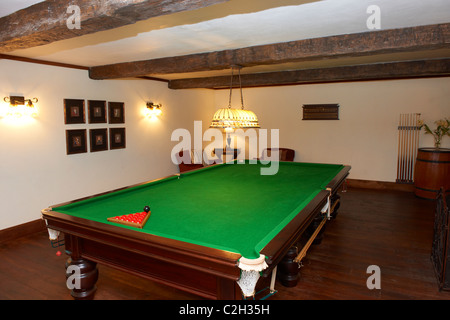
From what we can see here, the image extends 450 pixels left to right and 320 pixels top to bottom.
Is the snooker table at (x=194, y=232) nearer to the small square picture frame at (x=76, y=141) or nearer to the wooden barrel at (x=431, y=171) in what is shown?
the small square picture frame at (x=76, y=141)

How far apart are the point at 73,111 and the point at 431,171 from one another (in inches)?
237

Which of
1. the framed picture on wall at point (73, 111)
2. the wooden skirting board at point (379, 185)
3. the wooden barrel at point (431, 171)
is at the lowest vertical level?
the wooden skirting board at point (379, 185)

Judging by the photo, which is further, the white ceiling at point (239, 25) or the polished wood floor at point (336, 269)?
the polished wood floor at point (336, 269)

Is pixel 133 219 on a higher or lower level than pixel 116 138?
lower

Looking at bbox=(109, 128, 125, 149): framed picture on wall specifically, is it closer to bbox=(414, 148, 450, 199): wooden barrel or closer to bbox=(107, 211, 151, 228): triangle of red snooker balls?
bbox=(107, 211, 151, 228): triangle of red snooker balls

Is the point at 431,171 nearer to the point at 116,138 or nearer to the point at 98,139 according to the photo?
the point at 116,138

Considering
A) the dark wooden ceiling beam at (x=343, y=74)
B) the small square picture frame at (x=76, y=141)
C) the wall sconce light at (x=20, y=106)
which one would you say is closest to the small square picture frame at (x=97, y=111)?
the small square picture frame at (x=76, y=141)

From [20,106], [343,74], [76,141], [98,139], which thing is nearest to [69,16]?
[20,106]

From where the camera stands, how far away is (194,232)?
205 cm

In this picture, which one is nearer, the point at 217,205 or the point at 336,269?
the point at 217,205

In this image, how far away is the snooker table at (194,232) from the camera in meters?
1.77

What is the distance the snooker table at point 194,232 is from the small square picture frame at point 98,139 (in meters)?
2.07

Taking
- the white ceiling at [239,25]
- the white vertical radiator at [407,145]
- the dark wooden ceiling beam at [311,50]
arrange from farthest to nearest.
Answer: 1. the white vertical radiator at [407,145]
2. the dark wooden ceiling beam at [311,50]
3. the white ceiling at [239,25]

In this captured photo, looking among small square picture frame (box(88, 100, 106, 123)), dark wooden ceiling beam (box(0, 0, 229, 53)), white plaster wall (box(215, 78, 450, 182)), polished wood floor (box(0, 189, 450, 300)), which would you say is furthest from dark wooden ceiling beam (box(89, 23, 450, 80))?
white plaster wall (box(215, 78, 450, 182))
